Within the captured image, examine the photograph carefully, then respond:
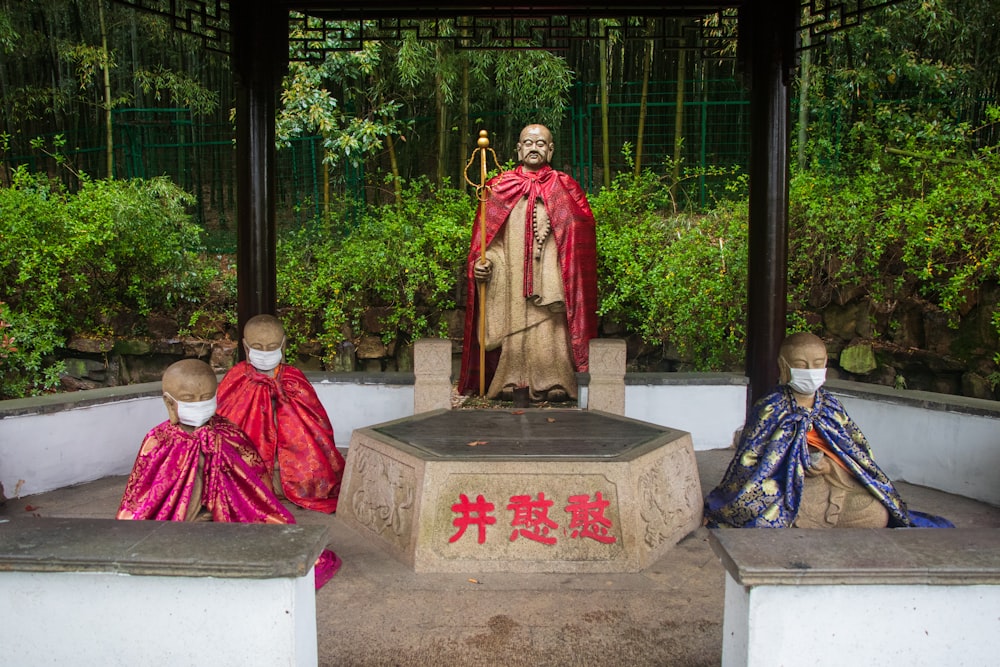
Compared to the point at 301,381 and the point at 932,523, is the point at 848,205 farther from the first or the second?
the point at 301,381

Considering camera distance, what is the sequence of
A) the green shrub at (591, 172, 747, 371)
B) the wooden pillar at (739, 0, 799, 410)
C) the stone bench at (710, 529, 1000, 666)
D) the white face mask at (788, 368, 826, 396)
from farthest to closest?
the green shrub at (591, 172, 747, 371) → the wooden pillar at (739, 0, 799, 410) → the white face mask at (788, 368, 826, 396) → the stone bench at (710, 529, 1000, 666)

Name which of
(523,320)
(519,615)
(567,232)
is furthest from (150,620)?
(567,232)

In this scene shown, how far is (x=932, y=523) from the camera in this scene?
396 centimetres

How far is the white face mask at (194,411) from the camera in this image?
3.37m

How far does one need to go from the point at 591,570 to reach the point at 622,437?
921mm

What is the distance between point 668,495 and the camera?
13.8 ft

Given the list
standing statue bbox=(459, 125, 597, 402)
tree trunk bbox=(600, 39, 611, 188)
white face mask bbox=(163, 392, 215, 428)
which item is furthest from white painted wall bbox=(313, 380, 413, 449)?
tree trunk bbox=(600, 39, 611, 188)

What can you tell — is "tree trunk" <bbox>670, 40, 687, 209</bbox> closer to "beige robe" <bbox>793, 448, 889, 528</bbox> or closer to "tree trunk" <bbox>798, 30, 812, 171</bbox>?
"tree trunk" <bbox>798, 30, 812, 171</bbox>

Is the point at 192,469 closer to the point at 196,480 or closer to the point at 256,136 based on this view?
the point at 196,480

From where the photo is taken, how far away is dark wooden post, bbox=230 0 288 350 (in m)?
5.45

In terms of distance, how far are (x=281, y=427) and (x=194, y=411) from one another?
1.53 meters

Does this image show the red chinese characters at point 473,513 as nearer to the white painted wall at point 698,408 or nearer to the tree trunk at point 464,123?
the white painted wall at point 698,408

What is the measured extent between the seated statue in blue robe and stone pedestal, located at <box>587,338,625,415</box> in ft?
4.96

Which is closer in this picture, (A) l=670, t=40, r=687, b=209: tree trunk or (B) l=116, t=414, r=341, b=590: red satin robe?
(B) l=116, t=414, r=341, b=590: red satin robe
